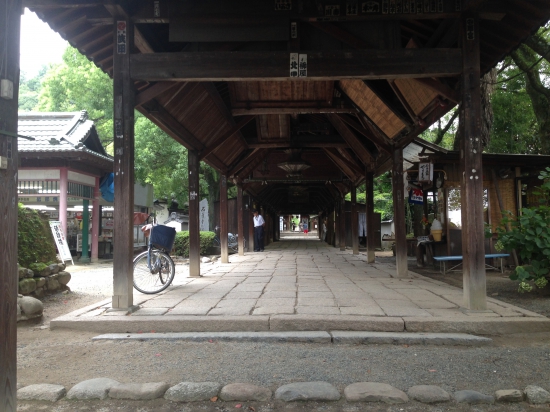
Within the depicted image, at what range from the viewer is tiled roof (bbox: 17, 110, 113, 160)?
1198cm

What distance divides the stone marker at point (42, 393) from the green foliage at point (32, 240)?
3862mm

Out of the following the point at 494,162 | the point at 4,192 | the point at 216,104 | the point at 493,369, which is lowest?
the point at 493,369

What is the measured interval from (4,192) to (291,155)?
877 cm

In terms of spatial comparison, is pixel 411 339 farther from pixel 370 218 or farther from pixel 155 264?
pixel 370 218

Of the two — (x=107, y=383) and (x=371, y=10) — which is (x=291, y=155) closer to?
(x=371, y=10)

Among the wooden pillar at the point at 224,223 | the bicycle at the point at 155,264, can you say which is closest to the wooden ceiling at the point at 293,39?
the bicycle at the point at 155,264

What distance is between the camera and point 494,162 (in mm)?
9039

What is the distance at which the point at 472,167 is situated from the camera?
478 centimetres

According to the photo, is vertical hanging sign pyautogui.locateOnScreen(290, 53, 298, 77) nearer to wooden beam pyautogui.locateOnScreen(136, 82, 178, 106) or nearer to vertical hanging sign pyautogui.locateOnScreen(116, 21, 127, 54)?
wooden beam pyautogui.locateOnScreen(136, 82, 178, 106)

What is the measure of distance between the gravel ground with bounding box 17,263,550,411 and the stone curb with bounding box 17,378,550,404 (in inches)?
2.3

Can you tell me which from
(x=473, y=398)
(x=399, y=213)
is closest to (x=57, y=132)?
(x=399, y=213)

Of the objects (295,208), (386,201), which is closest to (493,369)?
(386,201)

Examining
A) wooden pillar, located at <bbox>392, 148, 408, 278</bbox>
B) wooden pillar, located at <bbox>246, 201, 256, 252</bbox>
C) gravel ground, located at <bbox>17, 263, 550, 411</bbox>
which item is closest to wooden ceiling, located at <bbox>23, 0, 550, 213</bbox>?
wooden pillar, located at <bbox>392, 148, 408, 278</bbox>

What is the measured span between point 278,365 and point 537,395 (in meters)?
1.82
